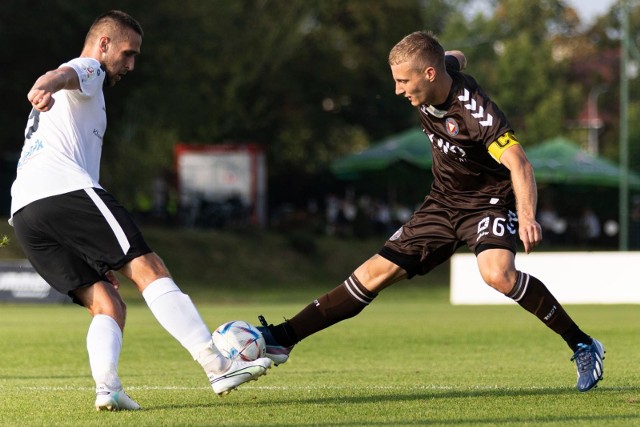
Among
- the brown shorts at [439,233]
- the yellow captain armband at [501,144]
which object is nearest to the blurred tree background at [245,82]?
the brown shorts at [439,233]

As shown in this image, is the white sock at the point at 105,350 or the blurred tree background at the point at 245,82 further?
the blurred tree background at the point at 245,82

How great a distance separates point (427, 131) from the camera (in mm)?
8906

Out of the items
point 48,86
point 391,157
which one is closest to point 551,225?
point 391,157

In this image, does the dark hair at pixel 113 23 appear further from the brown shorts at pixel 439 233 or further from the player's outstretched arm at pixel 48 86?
the brown shorts at pixel 439 233

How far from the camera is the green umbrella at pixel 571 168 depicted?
4375 cm

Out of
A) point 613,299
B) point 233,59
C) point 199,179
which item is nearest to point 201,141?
point 233,59

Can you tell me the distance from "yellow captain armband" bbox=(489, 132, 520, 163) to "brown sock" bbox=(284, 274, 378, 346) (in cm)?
139

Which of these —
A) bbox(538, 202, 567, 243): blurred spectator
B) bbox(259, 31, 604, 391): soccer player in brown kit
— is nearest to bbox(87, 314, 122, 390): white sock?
bbox(259, 31, 604, 391): soccer player in brown kit

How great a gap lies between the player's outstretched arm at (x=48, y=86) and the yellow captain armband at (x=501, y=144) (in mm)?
2613

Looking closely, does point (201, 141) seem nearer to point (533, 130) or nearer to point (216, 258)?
point (216, 258)

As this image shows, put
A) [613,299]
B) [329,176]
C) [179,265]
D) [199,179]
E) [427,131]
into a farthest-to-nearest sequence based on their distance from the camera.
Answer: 1. [329,176]
2. [199,179]
3. [179,265]
4. [613,299]
5. [427,131]

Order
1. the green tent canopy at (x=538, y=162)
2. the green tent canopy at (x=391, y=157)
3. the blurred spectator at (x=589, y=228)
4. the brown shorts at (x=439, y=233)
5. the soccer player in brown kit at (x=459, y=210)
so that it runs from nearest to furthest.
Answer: the soccer player in brown kit at (x=459, y=210), the brown shorts at (x=439, y=233), the green tent canopy at (x=391, y=157), the green tent canopy at (x=538, y=162), the blurred spectator at (x=589, y=228)

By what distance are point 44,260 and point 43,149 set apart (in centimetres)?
67

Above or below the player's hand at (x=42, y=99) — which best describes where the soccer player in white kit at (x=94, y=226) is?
below
